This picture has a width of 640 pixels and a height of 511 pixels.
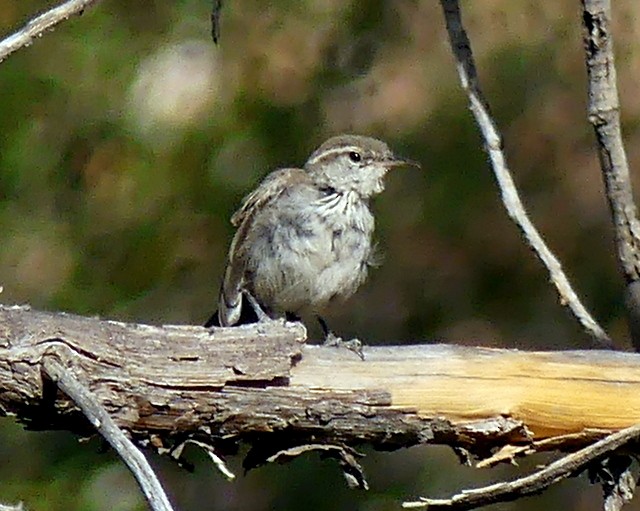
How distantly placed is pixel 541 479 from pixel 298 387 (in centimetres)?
55

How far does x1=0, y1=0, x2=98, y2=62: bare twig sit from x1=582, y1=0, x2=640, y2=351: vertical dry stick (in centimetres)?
115

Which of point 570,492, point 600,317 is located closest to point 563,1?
point 600,317

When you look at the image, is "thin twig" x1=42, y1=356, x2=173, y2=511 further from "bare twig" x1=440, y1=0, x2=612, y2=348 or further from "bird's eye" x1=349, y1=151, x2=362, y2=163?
"bird's eye" x1=349, y1=151, x2=362, y2=163

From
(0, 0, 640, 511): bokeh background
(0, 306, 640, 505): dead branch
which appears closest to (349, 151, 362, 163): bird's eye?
(0, 0, 640, 511): bokeh background

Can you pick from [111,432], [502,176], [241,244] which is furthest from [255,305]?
[111,432]

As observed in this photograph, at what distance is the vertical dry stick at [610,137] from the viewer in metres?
3.98

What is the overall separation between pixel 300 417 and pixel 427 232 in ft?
15.4

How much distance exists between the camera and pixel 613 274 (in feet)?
25.5

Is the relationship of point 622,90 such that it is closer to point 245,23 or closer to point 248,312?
point 245,23

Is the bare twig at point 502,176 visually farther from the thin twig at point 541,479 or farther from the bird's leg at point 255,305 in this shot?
the bird's leg at point 255,305

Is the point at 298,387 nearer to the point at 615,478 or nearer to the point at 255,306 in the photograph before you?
the point at 615,478

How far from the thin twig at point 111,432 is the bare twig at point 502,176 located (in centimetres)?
129

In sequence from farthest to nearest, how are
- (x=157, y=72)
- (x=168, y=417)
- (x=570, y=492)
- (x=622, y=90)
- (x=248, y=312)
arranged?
(x=622, y=90), (x=157, y=72), (x=570, y=492), (x=248, y=312), (x=168, y=417)

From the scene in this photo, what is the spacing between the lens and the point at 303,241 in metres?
5.48
